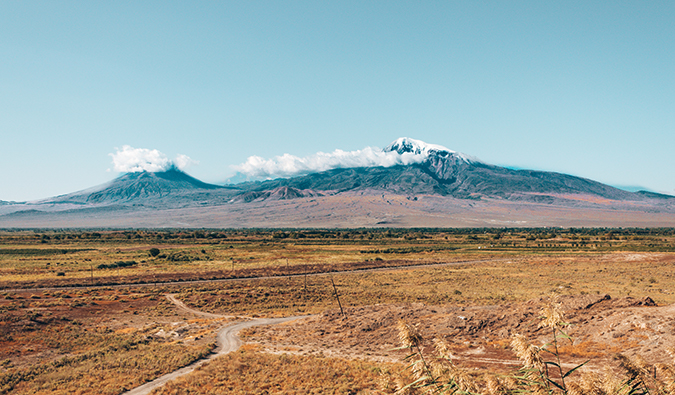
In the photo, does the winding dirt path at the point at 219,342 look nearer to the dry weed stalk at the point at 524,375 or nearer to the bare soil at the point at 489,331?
the bare soil at the point at 489,331

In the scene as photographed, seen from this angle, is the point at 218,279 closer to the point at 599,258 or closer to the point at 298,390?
the point at 298,390

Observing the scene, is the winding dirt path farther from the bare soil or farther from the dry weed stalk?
the dry weed stalk

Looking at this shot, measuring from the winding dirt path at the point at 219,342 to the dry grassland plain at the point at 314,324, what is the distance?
678 mm

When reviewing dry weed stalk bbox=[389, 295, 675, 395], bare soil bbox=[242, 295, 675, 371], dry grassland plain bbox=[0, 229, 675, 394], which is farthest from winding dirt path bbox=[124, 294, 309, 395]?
dry weed stalk bbox=[389, 295, 675, 395]

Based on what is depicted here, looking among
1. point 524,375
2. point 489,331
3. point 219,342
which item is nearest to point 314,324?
point 219,342

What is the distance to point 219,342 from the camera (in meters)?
30.4

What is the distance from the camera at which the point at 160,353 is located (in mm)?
27219

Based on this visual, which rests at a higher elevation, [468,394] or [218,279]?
[468,394]

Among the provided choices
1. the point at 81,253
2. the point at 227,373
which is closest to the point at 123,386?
the point at 227,373

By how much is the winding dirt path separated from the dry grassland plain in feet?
2.23

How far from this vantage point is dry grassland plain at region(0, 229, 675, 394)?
69.4 feet

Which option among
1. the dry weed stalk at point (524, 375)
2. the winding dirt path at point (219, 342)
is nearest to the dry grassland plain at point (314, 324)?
the dry weed stalk at point (524, 375)

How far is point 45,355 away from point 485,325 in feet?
104

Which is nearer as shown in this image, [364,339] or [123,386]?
[123,386]
